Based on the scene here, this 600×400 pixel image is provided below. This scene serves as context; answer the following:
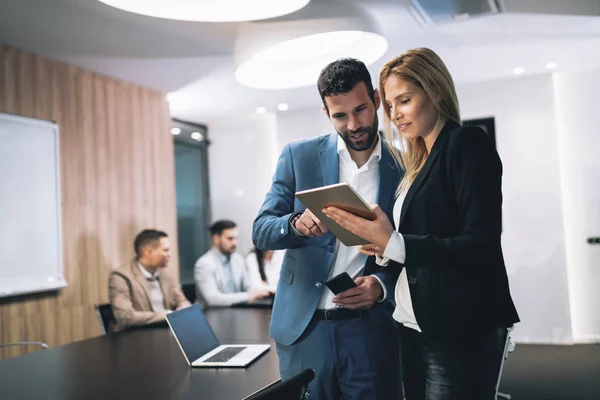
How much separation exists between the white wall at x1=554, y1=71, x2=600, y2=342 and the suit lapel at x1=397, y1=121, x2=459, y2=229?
576 cm

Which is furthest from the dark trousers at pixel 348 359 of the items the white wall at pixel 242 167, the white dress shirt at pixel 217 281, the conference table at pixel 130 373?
the white wall at pixel 242 167

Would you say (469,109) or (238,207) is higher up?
(469,109)

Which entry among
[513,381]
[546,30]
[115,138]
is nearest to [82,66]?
[115,138]

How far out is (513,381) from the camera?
15.9 ft

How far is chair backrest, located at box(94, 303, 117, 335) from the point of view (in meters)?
3.86

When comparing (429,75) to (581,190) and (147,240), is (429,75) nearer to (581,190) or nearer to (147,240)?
(147,240)

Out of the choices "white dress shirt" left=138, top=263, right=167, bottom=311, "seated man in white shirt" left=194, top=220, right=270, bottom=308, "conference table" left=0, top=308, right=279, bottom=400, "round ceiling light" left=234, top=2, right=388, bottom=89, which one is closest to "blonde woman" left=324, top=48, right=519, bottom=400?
"conference table" left=0, top=308, right=279, bottom=400

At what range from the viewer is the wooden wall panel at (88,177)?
459cm

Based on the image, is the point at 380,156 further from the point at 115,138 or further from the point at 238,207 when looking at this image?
the point at 238,207

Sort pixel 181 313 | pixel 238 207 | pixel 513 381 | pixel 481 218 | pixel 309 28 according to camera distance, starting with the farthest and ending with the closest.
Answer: pixel 238 207
pixel 513 381
pixel 309 28
pixel 181 313
pixel 481 218

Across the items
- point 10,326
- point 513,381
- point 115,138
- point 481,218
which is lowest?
point 513,381

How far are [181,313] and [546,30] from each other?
421cm

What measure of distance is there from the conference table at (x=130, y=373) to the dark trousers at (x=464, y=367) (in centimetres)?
63

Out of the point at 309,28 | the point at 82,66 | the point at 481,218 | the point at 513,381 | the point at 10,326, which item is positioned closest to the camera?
the point at 481,218
